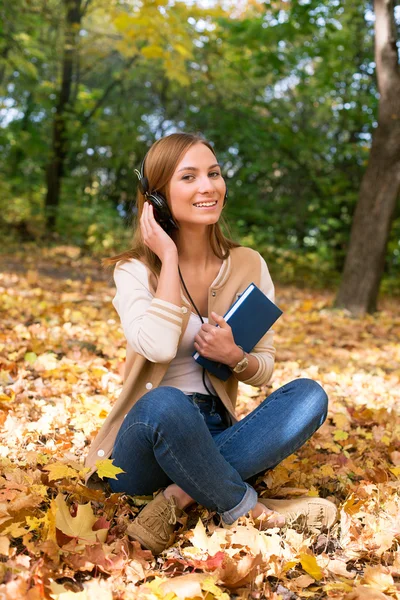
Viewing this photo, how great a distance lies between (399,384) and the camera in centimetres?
412

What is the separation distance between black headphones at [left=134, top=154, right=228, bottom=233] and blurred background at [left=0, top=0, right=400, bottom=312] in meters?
6.67

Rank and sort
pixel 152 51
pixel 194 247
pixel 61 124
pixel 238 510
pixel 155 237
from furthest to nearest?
pixel 61 124
pixel 152 51
pixel 194 247
pixel 155 237
pixel 238 510

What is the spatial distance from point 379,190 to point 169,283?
16.4 ft

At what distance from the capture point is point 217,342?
2.24 metres

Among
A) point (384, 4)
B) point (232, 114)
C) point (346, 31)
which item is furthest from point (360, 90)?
point (384, 4)

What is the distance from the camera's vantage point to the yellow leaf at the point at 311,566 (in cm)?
184

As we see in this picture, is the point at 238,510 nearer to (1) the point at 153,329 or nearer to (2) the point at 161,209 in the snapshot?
(1) the point at 153,329

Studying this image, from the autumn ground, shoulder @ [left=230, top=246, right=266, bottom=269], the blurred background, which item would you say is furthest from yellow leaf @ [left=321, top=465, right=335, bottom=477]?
the blurred background

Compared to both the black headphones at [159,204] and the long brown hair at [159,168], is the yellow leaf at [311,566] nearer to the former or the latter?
the long brown hair at [159,168]

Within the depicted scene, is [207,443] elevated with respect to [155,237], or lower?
lower

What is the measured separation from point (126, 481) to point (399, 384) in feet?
8.13

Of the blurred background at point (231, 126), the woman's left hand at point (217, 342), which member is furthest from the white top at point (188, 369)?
the blurred background at point (231, 126)

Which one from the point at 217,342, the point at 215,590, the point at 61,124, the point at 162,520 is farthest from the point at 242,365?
the point at 61,124

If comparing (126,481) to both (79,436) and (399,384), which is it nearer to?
(79,436)
